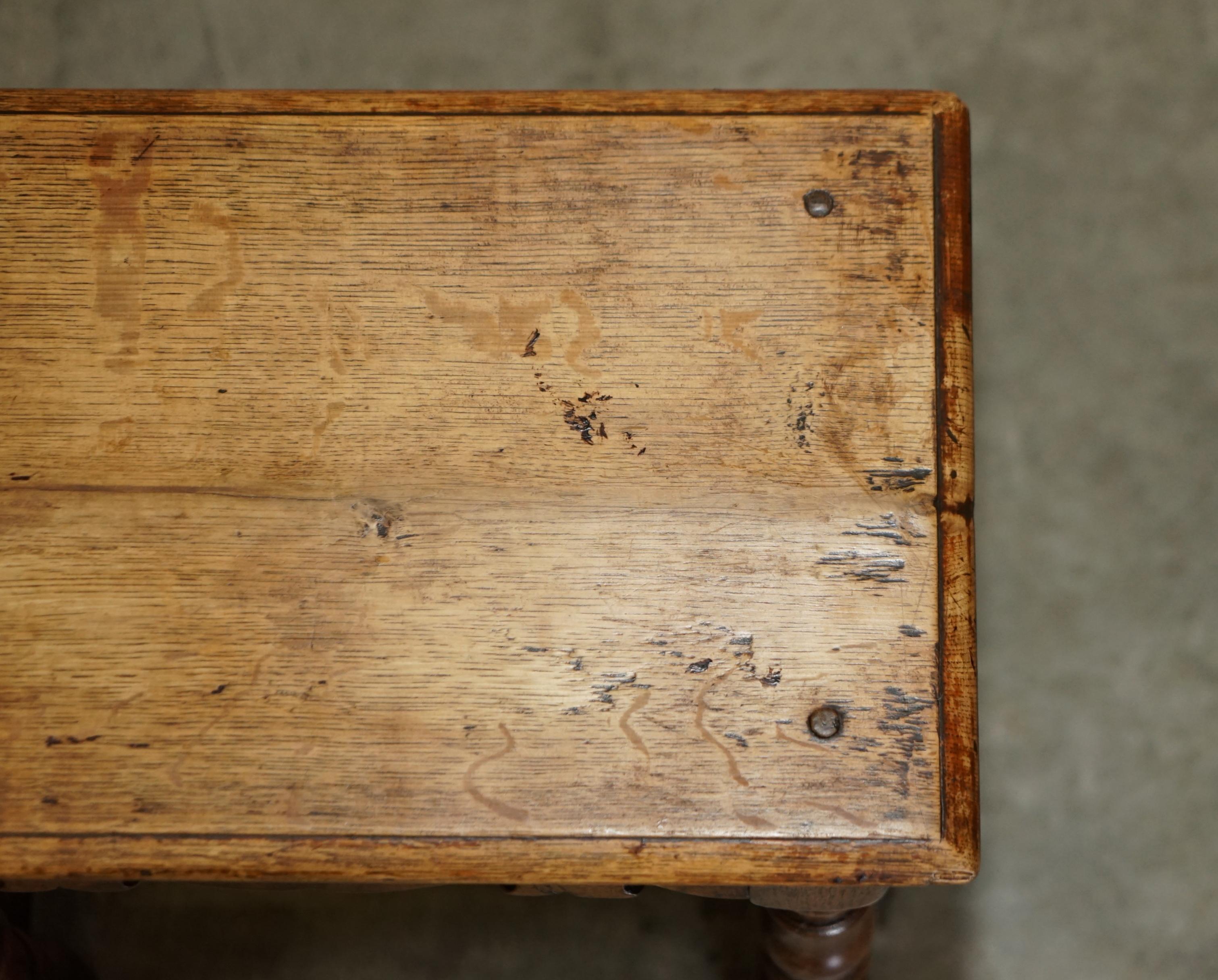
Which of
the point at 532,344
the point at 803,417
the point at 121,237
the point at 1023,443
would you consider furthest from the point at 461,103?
the point at 1023,443

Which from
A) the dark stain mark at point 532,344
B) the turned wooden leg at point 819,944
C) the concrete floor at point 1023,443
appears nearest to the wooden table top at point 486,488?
the dark stain mark at point 532,344

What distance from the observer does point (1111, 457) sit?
1.53 metres

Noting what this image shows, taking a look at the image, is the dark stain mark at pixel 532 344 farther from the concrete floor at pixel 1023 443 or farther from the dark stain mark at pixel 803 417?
the concrete floor at pixel 1023 443

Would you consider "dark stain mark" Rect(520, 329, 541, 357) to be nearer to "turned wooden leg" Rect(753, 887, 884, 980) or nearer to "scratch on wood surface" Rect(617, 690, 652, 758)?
"scratch on wood surface" Rect(617, 690, 652, 758)

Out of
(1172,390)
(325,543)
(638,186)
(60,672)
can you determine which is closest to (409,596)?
(325,543)

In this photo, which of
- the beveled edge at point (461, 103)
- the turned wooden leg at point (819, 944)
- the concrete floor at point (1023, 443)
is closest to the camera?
the beveled edge at point (461, 103)

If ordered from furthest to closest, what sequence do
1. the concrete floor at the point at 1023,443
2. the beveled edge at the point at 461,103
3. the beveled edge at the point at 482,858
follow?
the concrete floor at the point at 1023,443, the beveled edge at the point at 461,103, the beveled edge at the point at 482,858

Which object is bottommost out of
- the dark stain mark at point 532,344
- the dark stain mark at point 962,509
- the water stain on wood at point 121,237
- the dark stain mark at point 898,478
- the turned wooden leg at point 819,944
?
the turned wooden leg at point 819,944

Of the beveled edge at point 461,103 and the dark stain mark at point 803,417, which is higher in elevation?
the beveled edge at point 461,103

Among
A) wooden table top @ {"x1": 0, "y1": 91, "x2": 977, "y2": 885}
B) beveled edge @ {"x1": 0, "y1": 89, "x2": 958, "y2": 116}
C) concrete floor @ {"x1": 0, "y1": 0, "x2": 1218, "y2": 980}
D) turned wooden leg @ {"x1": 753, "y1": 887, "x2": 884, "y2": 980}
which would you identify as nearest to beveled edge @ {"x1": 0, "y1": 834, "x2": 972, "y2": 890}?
wooden table top @ {"x1": 0, "y1": 91, "x2": 977, "y2": 885}

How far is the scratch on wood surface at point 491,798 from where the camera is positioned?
34.8 inches

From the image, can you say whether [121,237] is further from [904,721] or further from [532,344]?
[904,721]

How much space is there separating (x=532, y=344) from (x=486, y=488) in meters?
0.15

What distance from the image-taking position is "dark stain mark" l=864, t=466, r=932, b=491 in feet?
3.06
